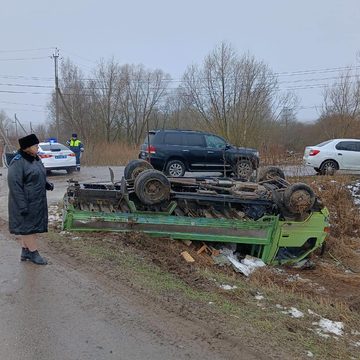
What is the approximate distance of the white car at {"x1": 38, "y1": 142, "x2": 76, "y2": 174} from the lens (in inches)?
731

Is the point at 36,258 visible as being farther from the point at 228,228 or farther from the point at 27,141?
the point at 228,228

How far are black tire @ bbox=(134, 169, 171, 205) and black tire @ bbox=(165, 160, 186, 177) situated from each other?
844 cm

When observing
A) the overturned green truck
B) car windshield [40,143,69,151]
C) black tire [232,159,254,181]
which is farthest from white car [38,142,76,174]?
the overturned green truck

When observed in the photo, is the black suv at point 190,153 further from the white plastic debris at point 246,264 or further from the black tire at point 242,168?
the white plastic debris at point 246,264

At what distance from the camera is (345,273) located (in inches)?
345

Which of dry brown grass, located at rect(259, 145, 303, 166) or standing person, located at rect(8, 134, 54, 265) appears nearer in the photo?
→ standing person, located at rect(8, 134, 54, 265)

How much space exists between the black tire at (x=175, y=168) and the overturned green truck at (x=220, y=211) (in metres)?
7.69

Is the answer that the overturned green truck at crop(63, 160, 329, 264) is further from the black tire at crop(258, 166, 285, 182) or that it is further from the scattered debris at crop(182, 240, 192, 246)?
the black tire at crop(258, 166, 285, 182)

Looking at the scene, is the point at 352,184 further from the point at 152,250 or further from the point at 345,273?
the point at 152,250

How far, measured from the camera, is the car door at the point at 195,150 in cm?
1680

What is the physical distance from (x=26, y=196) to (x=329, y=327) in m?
3.71

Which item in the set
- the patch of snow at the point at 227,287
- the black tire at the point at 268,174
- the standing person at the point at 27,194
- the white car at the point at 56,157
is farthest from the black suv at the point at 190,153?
the standing person at the point at 27,194

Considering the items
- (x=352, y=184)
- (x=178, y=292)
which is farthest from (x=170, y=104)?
(x=178, y=292)

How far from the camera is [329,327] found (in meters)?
4.69
